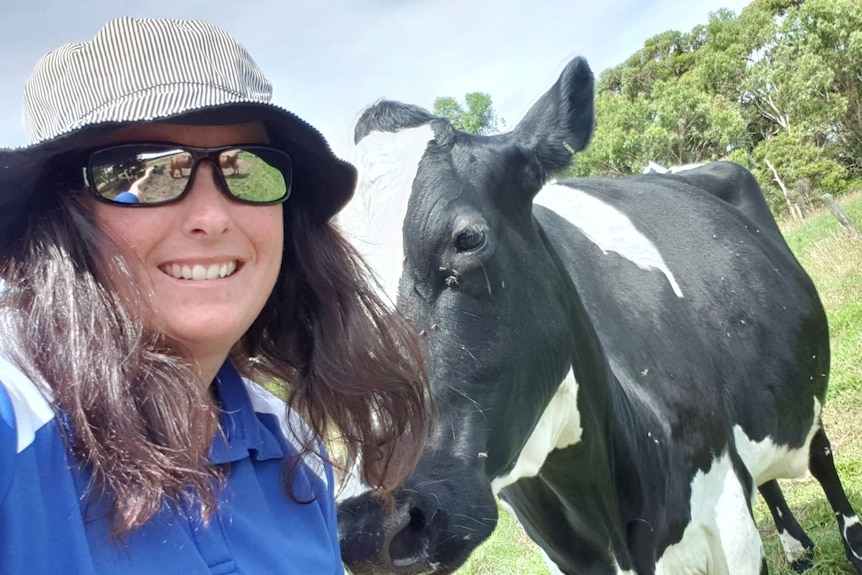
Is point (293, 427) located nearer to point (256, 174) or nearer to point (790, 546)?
point (256, 174)

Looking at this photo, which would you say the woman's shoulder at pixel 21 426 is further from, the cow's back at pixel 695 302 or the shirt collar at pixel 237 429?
the cow's back at pixel 695 302

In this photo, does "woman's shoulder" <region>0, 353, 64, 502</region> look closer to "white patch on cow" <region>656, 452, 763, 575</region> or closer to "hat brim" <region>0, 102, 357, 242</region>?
"hat brim" <region>0, 102, 357, 242</region>

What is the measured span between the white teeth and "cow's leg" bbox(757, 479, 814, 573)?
3.88m

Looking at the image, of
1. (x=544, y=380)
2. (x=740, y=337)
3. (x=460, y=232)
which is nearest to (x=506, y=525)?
(x=740, y=337)

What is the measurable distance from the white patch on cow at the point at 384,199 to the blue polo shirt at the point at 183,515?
561 mm

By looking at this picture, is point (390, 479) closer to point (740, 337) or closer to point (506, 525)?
point (740, 337)

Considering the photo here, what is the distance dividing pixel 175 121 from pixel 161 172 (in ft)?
0.28

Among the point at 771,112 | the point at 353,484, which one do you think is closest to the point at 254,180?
the point at 353,484

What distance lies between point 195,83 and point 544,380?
1.46 m

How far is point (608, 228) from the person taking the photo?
3.79m

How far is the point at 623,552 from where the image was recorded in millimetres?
2850

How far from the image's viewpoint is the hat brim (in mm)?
1138

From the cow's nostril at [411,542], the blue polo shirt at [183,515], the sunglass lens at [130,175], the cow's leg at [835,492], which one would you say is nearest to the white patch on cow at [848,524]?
the cow's leg at [835,492]

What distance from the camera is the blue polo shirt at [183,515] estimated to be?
977mm
